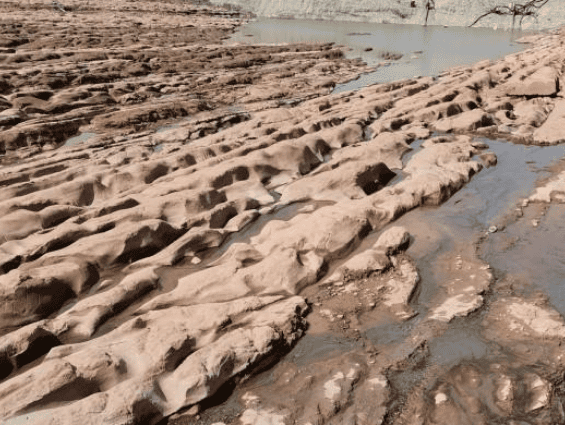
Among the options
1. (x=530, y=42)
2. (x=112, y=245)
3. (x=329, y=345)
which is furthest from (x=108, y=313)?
(x=530, y=42)

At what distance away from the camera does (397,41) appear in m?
39.0

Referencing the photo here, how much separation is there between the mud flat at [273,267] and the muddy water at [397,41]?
10.4 m

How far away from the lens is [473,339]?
5844 millimetres

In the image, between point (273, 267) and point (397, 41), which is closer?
point (273, 267)

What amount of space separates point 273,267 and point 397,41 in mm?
37092

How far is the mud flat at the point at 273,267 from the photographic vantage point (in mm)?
4980

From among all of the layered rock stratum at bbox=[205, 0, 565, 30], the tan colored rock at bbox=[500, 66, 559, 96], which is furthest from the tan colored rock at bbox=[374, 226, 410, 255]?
the layered rock stratum at bbox=[205, 0, 565, 30]

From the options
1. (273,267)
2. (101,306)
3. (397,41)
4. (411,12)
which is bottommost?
(101,306)

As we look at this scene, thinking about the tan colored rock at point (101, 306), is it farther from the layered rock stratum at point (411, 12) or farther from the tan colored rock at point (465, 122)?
the layered rock stratum at point (411, 12)

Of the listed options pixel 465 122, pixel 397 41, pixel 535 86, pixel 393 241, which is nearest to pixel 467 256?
pixel 393 241

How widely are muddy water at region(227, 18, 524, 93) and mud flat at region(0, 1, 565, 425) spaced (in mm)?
10437

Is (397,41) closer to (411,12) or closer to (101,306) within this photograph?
(411,12)

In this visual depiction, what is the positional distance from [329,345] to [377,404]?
111cm

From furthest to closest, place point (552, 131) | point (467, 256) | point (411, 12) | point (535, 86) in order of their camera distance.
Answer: point (411, 12) < point (535, 86) < point (552, 131) < point (467, 256)
